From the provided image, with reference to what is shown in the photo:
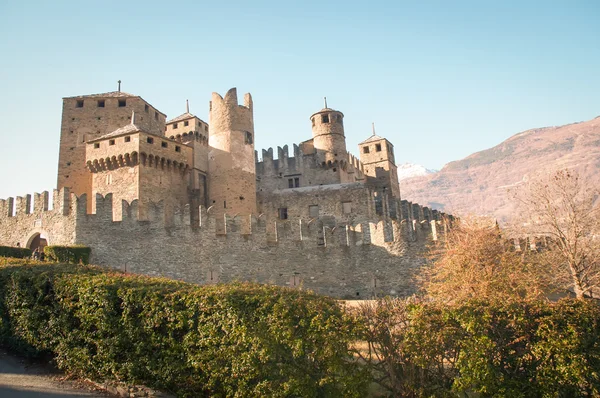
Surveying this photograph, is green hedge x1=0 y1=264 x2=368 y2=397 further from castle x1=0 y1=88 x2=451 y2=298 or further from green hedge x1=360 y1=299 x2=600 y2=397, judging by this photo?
castle x1=0 y1=88 x2=451 y2=298

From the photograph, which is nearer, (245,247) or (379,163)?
(245,247)

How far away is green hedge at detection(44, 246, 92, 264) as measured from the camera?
19609 millimetres

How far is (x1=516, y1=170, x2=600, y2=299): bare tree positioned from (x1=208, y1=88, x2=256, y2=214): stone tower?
53.1 feet

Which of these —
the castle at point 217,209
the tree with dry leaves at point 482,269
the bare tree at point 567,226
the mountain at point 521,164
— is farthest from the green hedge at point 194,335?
the mountain at point 521,164

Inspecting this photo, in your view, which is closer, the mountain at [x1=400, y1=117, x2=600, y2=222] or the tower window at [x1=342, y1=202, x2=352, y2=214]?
the tower window at [x1=342, y1=202, x2=352, y2=214]

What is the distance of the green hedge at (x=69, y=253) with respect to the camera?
64.3ft

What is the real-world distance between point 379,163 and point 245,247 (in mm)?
Answer: 24859

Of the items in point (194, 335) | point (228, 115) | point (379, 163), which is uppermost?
point (228, 115)

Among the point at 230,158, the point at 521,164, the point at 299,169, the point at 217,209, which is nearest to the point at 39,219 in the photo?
the point at 217,209

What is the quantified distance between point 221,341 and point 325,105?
112ft

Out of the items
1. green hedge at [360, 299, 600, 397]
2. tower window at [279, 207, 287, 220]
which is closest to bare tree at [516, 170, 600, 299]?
green hedge at [360, 299, 600, 397]

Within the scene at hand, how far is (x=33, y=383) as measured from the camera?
31.8ft

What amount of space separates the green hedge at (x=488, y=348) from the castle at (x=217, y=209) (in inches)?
437

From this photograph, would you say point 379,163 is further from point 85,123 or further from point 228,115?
point 85,123
